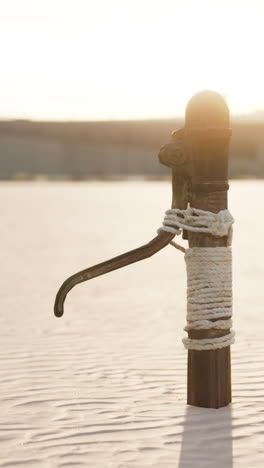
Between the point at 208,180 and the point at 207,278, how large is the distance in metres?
A: 0.52

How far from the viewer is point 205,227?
4617mm

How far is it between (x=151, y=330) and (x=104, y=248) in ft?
19.2

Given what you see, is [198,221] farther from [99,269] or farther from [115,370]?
[115,370]

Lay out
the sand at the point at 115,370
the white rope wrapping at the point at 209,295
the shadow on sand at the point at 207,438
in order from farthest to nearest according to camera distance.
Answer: the white rope wrapping at the point at 209,295
the sand at the point at 115,370
the shadow on sand at the point at 207,438

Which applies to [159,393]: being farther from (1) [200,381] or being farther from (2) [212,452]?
(2) [212,452]

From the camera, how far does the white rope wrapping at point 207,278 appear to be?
15.1 ft

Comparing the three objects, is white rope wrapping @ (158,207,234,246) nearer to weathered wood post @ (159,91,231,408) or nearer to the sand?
weathered wood post @ (159,91,231,408)

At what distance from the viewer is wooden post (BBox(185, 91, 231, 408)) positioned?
4.61 meters

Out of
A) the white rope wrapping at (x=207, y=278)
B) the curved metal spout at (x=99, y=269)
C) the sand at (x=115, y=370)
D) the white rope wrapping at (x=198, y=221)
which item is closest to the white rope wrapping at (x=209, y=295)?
the white rope wrapping at (x=207, y=278)

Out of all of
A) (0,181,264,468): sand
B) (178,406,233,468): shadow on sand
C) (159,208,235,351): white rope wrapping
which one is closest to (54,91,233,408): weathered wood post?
(159,208,235,351): white rope wrapping

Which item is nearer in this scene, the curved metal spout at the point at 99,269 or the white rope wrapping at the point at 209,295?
the curved metal spout at the point at 99,269

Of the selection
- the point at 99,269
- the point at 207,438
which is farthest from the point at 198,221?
the point at 207,438

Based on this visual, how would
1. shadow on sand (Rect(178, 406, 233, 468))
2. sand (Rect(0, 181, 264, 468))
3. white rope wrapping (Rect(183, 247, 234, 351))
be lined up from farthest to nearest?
1. white rope wrapping (Rect(183, 247, 234, 351))
2. sand (Rect(0, 181, 264, 468))
3. shadow on sand (Rect(178, 406, 233, 468))

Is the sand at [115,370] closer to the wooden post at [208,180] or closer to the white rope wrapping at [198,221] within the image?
the wooden post at [208,180]
